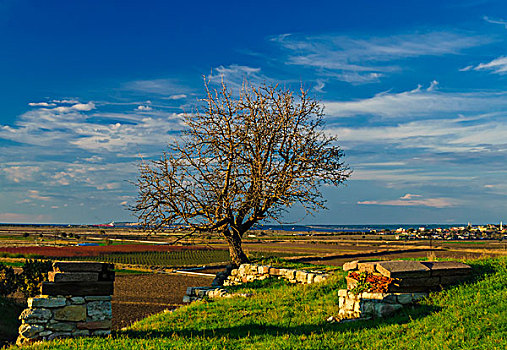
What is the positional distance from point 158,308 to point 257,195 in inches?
312

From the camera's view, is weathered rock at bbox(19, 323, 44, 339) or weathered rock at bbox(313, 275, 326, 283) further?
weathered rock at bbox(313, 275, 326, 283)

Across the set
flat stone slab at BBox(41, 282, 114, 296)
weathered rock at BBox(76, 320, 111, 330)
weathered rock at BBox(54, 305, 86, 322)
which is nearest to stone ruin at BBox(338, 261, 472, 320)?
weathered rock at BBox(76, 320, 111, 330)

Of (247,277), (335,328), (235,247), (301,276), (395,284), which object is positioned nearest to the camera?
(335,328)

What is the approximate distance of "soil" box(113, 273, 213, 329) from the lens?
21922 mm

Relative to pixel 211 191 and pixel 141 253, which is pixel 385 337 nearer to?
pixel 211 191

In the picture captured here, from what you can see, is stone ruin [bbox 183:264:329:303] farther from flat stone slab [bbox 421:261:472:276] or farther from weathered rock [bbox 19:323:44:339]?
weathered rock [bbox 19:323:44:339]

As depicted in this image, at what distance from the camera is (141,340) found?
10539 millimetres

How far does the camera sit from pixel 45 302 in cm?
1063

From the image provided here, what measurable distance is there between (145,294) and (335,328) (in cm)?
2016

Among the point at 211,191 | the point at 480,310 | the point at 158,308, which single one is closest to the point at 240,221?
the point at 211,191

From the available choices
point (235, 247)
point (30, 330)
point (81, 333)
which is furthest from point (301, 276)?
point (30, 330)

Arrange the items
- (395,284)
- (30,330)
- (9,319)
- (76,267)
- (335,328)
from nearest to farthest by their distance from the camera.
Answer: (30,330)
(335,328)
(76,267)
(395,284)
(9,319)

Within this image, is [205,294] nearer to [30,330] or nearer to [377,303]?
[30,330]

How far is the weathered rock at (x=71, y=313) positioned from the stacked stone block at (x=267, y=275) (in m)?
9.71
